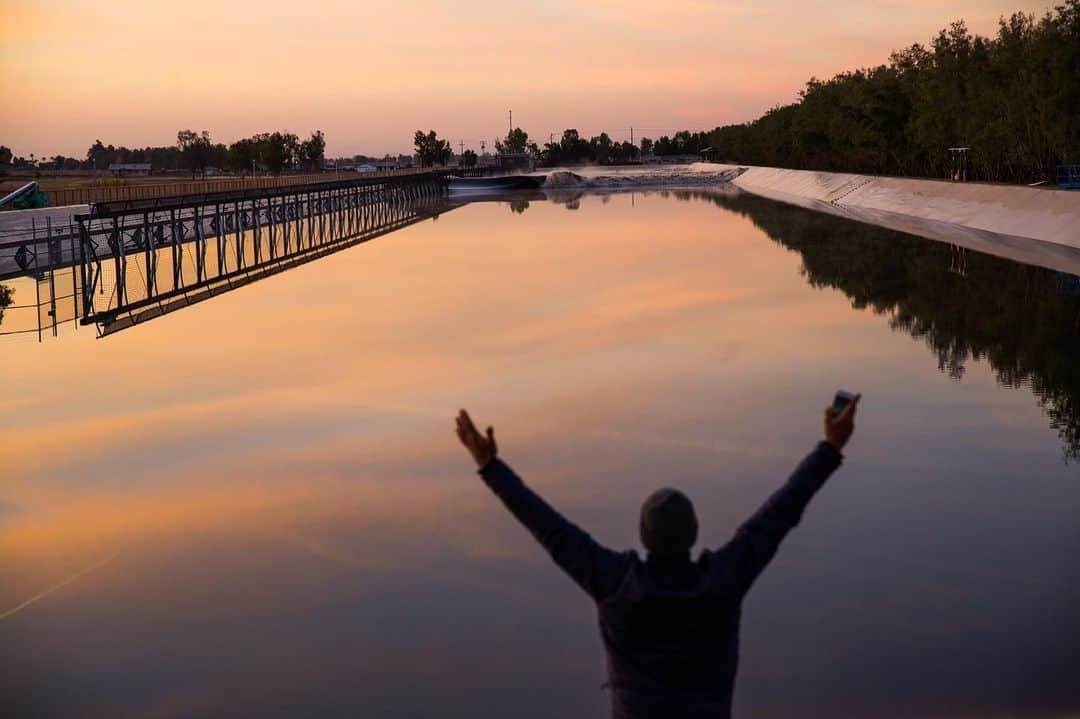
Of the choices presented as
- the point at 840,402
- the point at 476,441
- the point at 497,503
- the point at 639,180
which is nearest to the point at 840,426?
the point at 840,402

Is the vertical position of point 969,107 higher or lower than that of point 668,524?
higher

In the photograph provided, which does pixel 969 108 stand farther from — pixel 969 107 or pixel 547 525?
pixel 547 525

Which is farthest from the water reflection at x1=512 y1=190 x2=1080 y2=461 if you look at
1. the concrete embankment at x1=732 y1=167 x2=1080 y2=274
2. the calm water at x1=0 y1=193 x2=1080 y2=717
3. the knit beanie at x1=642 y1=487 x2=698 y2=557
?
the knit beanie at x1=642 y1=487 x2=698 y2=557

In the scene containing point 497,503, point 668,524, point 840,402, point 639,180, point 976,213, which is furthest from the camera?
point 639,180

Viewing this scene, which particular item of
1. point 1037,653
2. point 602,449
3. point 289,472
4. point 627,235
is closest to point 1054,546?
Answer: point 1037,653

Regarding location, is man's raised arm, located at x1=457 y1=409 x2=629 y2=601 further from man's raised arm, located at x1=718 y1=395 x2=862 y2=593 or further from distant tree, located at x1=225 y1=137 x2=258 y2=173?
distant tree, located at x1=225 y1=137 x2=258 y2=173

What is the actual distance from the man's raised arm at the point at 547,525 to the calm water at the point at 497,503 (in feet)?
9.64

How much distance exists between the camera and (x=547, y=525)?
3533 millimetres

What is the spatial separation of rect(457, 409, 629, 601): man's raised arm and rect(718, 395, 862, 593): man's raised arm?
1.08ft

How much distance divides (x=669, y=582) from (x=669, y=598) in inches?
1.7

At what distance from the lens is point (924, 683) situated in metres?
6.36

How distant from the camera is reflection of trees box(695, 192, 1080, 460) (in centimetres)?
1538

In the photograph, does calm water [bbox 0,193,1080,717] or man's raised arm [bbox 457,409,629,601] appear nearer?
man's raised arm [bbox 457,409,629,601]

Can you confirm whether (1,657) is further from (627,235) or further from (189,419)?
(627,235)
